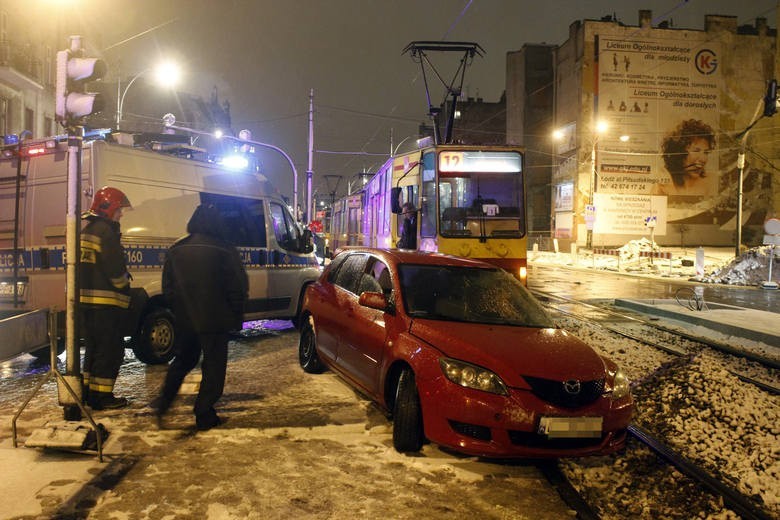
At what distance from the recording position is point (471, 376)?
4.20 m

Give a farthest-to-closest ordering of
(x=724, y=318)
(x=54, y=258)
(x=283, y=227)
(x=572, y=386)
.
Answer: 1. (x=724, y=318)
2. (x=283, y=227)
3. (x=54, y=258)
4. (x=572, y=386)

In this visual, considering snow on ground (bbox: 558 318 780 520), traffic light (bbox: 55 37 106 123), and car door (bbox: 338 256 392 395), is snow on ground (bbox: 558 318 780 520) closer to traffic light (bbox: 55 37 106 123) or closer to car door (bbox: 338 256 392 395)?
car door (bbox: 338 256 392 395)

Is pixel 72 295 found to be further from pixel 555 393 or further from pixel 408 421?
pixel 555 393

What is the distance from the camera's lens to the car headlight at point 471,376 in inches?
163

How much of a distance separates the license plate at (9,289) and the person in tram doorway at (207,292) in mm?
2672

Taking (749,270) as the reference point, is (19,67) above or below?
above

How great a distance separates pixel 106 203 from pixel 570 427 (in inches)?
169

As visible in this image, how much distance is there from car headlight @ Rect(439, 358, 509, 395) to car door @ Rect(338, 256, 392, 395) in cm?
85

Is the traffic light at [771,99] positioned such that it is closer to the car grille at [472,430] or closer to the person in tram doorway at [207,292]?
the car grille at [472,430]

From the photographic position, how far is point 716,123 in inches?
1789

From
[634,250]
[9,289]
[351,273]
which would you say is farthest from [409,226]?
[634,250]

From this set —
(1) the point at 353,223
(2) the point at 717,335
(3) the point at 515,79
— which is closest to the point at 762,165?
(3) the point at 515,79

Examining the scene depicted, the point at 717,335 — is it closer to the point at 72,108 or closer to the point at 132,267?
the point at 132,267

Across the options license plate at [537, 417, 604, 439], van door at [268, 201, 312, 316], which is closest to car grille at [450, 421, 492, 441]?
license plate at [537, 417, 604, 439]
